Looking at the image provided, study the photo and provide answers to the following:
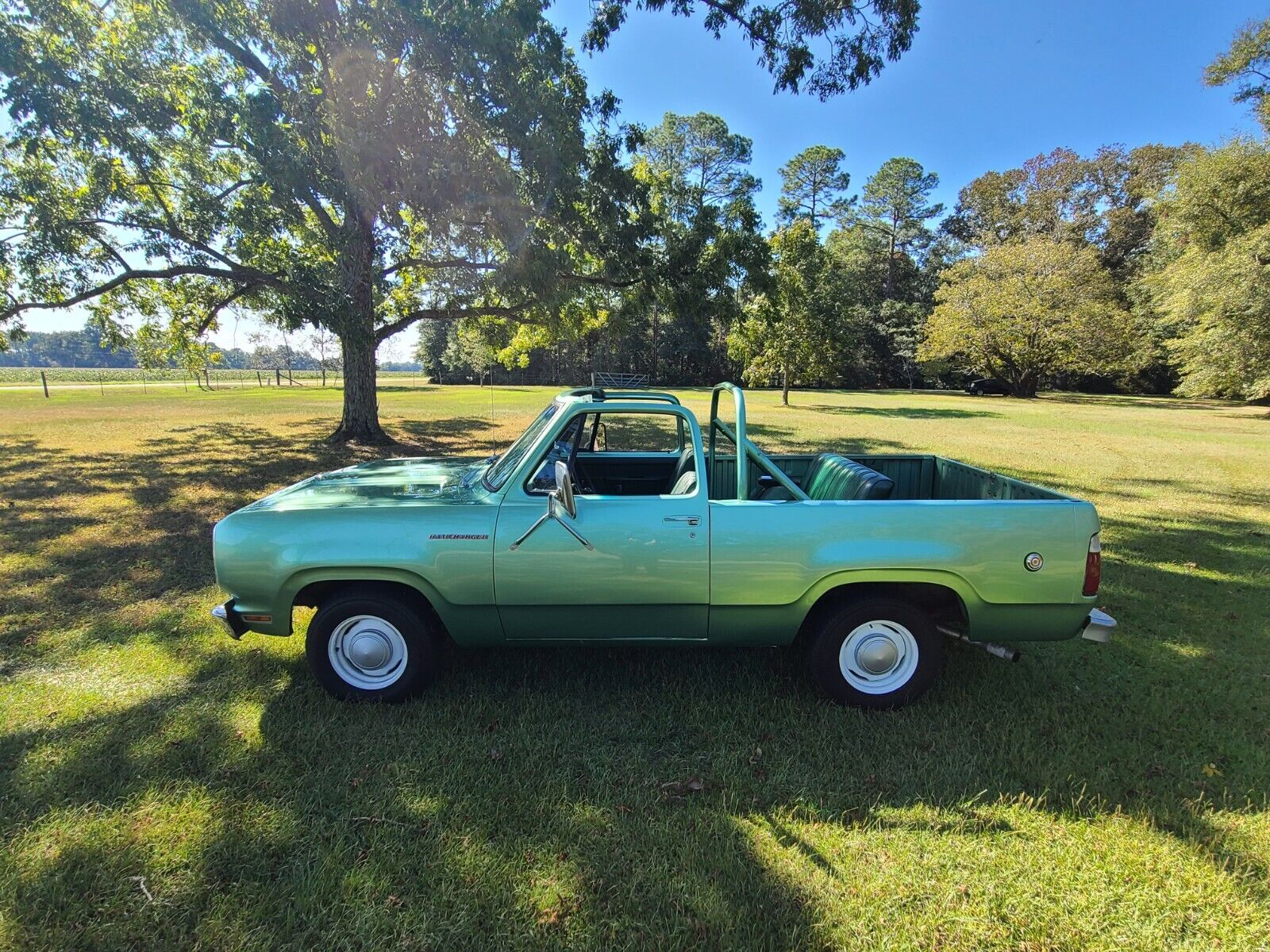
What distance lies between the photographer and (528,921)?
6.93ft

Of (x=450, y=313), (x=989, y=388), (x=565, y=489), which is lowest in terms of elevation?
Result: (x=565, y=489)

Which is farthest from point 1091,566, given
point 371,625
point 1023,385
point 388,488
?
point 1023,385

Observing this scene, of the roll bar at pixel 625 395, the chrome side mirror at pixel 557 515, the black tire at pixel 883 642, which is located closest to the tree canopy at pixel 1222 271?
the black tire at pixel 883 642

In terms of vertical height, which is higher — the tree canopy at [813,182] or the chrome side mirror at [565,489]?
the tree canopy at [813,182]

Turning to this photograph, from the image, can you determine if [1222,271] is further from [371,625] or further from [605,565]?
[371,625]

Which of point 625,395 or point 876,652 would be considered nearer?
point 876,652

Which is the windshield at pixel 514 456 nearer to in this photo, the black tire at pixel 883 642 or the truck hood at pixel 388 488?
the truck hood at pixel 388 488

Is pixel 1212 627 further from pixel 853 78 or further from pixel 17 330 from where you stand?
pixel 17 330

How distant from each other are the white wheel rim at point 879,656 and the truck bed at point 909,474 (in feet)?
4.64

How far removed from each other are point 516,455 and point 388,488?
82 cm

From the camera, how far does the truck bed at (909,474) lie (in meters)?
4.45

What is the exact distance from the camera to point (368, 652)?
3373mm

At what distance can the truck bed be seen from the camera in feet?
14.6

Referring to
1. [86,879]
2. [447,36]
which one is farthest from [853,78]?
[86,879]
